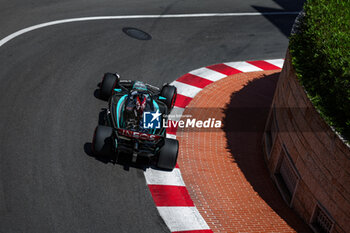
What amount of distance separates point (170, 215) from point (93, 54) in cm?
794

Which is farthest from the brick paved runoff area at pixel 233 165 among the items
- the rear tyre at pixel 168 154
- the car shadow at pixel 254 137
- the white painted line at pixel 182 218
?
the rear tyre at pixel 168 154

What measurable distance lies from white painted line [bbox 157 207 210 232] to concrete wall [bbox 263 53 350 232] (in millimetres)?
2415

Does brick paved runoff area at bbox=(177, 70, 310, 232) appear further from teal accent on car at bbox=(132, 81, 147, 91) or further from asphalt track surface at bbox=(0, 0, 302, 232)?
teal accent on car at bbox=(132, 81, 147, 91)

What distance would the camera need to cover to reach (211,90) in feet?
48.0

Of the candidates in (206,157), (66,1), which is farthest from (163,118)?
(66,1)

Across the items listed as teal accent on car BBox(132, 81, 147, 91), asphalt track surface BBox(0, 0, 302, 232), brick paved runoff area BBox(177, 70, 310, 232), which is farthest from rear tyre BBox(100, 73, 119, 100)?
brick paved runoff area BBox(177, 70, 310, 232)

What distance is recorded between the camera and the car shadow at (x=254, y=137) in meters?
10.4

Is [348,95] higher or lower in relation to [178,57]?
higher

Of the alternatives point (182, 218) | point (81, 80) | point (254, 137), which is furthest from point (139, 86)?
point (182, 218)

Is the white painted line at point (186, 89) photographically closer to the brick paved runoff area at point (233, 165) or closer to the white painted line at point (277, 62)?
the brick paved runoff area at point (233, 165)

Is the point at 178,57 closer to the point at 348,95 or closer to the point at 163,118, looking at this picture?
the point at 163,118

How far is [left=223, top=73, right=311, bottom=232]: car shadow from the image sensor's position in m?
10.4

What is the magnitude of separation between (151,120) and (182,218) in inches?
99.0

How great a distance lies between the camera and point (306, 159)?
9.43 m
